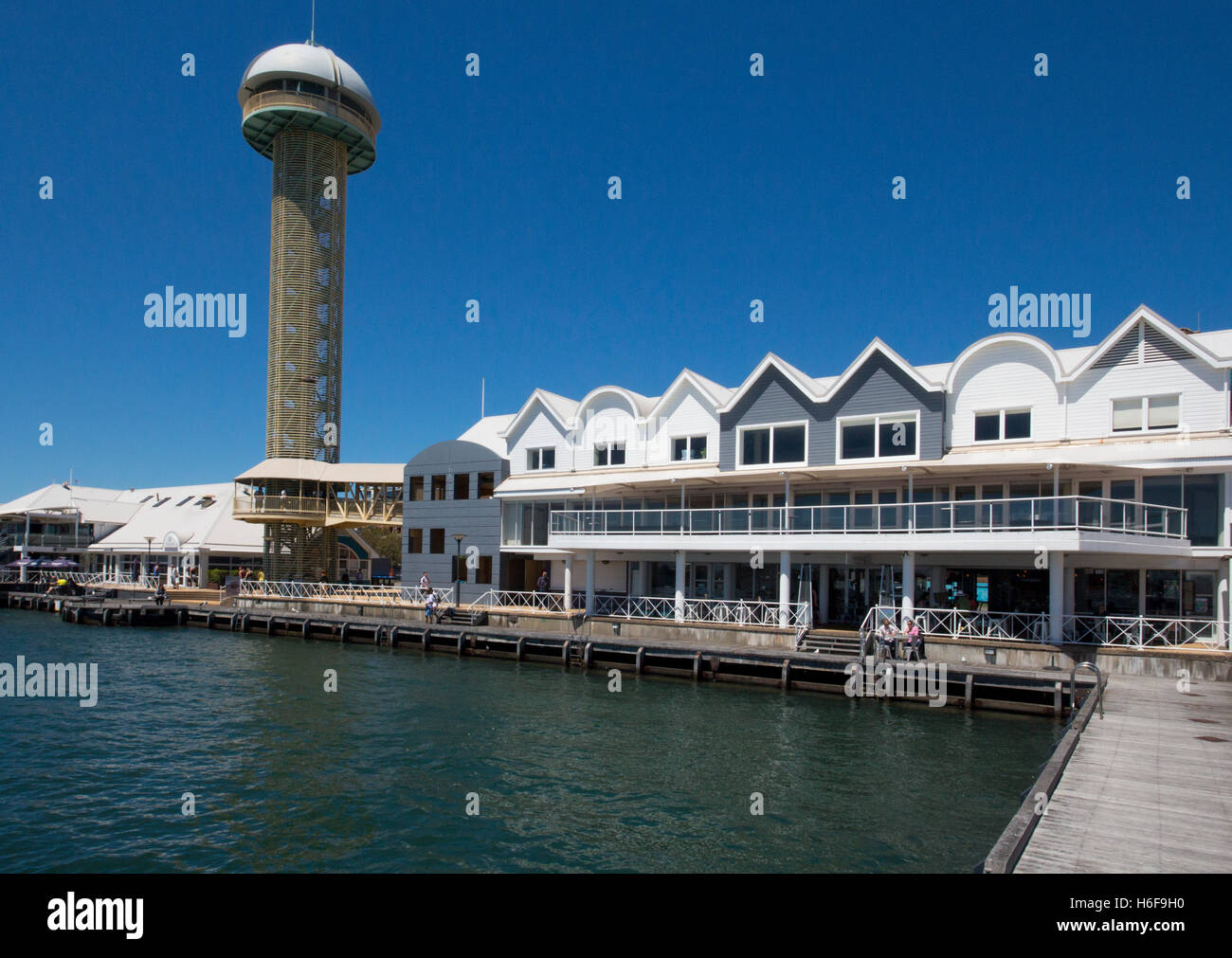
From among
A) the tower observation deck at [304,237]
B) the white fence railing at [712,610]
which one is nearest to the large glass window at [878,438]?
the white fence railing at [712,610]

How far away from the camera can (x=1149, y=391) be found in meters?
26.0

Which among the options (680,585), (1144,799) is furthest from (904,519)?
(1144,799)

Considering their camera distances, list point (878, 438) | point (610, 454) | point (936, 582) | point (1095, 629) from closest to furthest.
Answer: point (1095, 629)
point (936, 582)
point (878, 438)
point (610, 454)

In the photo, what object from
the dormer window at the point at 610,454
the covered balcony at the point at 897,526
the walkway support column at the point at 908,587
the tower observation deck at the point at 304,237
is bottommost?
the walkway support column at the point at 908,587

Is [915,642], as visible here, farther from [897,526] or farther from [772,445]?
[772,445]

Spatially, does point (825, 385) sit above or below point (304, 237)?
below

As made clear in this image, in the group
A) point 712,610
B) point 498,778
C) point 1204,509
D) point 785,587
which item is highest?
point 1204,509

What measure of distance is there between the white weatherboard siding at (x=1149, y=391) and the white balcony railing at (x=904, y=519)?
9.87 ft

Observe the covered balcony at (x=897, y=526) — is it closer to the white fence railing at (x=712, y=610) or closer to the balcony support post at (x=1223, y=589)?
the balcony support post at (x=1223, y=589)

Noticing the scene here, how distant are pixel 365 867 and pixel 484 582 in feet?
94.7

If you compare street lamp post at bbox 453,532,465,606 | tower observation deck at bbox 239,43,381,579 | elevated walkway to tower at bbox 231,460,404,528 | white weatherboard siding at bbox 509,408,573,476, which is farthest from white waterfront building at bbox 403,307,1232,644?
tower observation deck at bbox 239,43,381,579

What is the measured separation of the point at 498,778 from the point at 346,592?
101ft

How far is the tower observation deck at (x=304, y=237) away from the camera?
57.4 metres

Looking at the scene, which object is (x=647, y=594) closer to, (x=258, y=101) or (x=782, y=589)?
(x=782, y=589)
